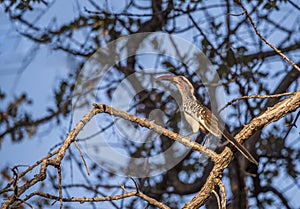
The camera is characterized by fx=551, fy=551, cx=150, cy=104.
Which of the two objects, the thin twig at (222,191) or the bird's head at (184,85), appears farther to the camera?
the bird's head at (184,85)

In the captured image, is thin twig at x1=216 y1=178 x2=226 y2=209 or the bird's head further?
the bird's head

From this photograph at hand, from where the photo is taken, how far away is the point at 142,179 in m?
5.50

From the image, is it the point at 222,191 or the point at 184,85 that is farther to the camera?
the point at 184,85

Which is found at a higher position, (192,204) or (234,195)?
(234,195)

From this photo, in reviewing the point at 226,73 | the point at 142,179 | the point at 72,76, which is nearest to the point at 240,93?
the point at 226,73

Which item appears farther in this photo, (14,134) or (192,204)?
(14,134)

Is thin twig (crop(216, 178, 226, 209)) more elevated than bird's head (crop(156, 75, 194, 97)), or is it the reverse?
bird's head (crop(156, 75, 194, 97))

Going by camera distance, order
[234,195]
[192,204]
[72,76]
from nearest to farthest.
Result: [192,204] < [234,195] < [72,76]

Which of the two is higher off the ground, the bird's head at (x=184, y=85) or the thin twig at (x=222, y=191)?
the bird's head at (x=184, y=85)

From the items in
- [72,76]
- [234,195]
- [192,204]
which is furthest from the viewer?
[72,76]

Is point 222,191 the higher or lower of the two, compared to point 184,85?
lower

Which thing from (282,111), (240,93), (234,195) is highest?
(240,93)

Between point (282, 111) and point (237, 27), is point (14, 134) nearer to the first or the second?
point (237, 27)

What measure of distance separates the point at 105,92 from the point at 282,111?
364cm
